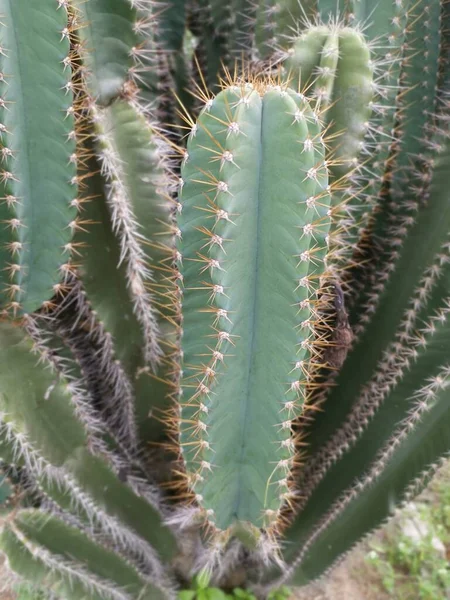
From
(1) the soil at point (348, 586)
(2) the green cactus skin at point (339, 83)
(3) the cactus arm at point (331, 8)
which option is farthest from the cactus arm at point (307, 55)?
(1) the soil at point (348, 586)

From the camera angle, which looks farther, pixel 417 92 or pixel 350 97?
pixel 417 92

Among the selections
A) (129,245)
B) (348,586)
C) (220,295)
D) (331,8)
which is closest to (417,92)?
(331,8)

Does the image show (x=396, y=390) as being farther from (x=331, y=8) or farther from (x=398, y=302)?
(x=331, y=8)

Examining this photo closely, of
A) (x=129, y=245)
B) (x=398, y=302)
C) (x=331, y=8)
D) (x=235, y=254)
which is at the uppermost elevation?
(x=331, y=8)

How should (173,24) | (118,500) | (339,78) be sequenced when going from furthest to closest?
1. (173,24)
2. (118,500)
3. (339,78)

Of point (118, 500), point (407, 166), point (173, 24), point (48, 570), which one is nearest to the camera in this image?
point (48, 570)

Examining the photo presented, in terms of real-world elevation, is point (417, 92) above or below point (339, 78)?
below

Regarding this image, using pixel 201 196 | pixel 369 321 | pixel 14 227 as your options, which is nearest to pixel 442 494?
pixel 369 321
